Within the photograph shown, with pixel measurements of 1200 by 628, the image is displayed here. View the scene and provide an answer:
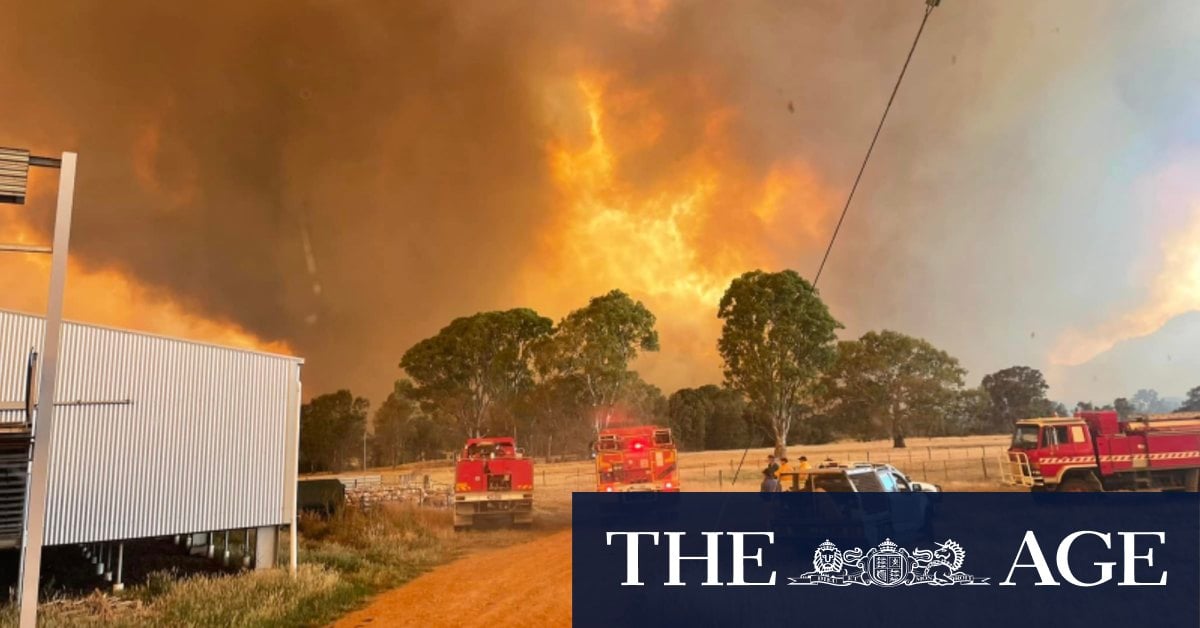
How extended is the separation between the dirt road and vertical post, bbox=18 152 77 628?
7.54 metres

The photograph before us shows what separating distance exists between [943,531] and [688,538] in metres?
6.41

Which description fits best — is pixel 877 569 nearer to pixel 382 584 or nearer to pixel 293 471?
pixel 382 584

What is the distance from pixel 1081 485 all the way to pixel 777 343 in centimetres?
1664

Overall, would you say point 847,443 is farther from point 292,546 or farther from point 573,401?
point 292,546

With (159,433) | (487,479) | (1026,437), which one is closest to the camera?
(159,433)

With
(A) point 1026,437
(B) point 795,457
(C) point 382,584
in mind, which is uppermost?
(A) point 1026,437

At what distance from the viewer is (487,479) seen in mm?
22172

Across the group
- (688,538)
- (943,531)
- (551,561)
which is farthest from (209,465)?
(943,531)

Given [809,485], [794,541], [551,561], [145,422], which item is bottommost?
[551,561]

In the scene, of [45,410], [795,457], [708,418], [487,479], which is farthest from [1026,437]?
[708,418]

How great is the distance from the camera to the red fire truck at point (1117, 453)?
20594mm

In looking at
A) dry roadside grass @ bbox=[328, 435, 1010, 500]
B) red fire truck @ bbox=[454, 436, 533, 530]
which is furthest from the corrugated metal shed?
dry roadside grass @ bbox=[328, 435, 1010, 500]

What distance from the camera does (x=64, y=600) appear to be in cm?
1273

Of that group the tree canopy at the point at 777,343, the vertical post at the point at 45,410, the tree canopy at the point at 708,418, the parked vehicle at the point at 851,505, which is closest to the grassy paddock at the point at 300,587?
the vertical post at the point at 45,410
